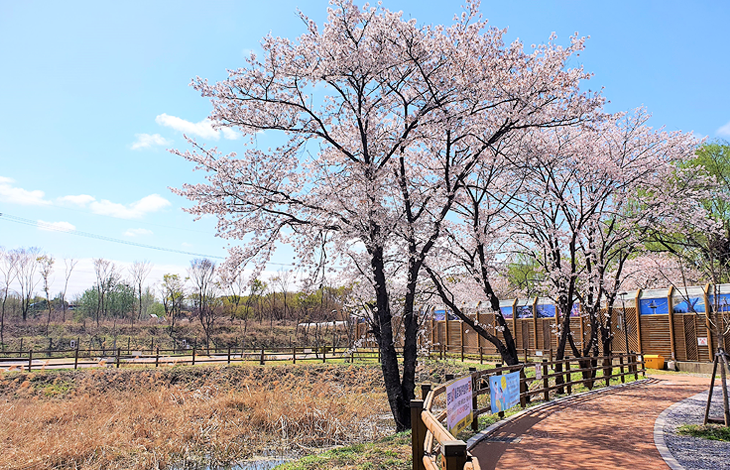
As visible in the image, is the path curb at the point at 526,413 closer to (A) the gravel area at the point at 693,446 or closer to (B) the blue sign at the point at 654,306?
(A) the gravel area at the point at 693,446

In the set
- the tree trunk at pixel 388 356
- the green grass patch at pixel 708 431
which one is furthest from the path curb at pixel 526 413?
the green grass patch at pixel 708 431

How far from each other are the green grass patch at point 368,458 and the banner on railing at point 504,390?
70.8 inches

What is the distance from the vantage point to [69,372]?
21.7 meters

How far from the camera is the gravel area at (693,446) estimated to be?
6.48 meters

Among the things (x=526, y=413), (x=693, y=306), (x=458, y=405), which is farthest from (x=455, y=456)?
(x=693, y=306)

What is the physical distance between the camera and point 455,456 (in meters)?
2.82

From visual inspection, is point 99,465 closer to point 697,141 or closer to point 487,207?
point 487,207

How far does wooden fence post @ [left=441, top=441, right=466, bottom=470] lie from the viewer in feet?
9.14

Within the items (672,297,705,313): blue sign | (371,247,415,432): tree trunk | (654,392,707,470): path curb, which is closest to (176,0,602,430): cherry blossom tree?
(371,247,415,432): tree trunk

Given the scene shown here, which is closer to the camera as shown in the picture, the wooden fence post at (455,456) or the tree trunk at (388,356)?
the wooden fence post at (455,456)

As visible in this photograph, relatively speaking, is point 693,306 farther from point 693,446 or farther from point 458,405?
point 458,405

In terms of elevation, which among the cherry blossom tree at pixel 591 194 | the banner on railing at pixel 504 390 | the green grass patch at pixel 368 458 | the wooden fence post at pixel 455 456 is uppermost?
the cherry blossom tree at pixel 591 194

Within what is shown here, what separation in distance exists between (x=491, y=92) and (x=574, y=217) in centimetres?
674

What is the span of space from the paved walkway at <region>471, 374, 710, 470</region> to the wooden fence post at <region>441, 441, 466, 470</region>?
3853mm
